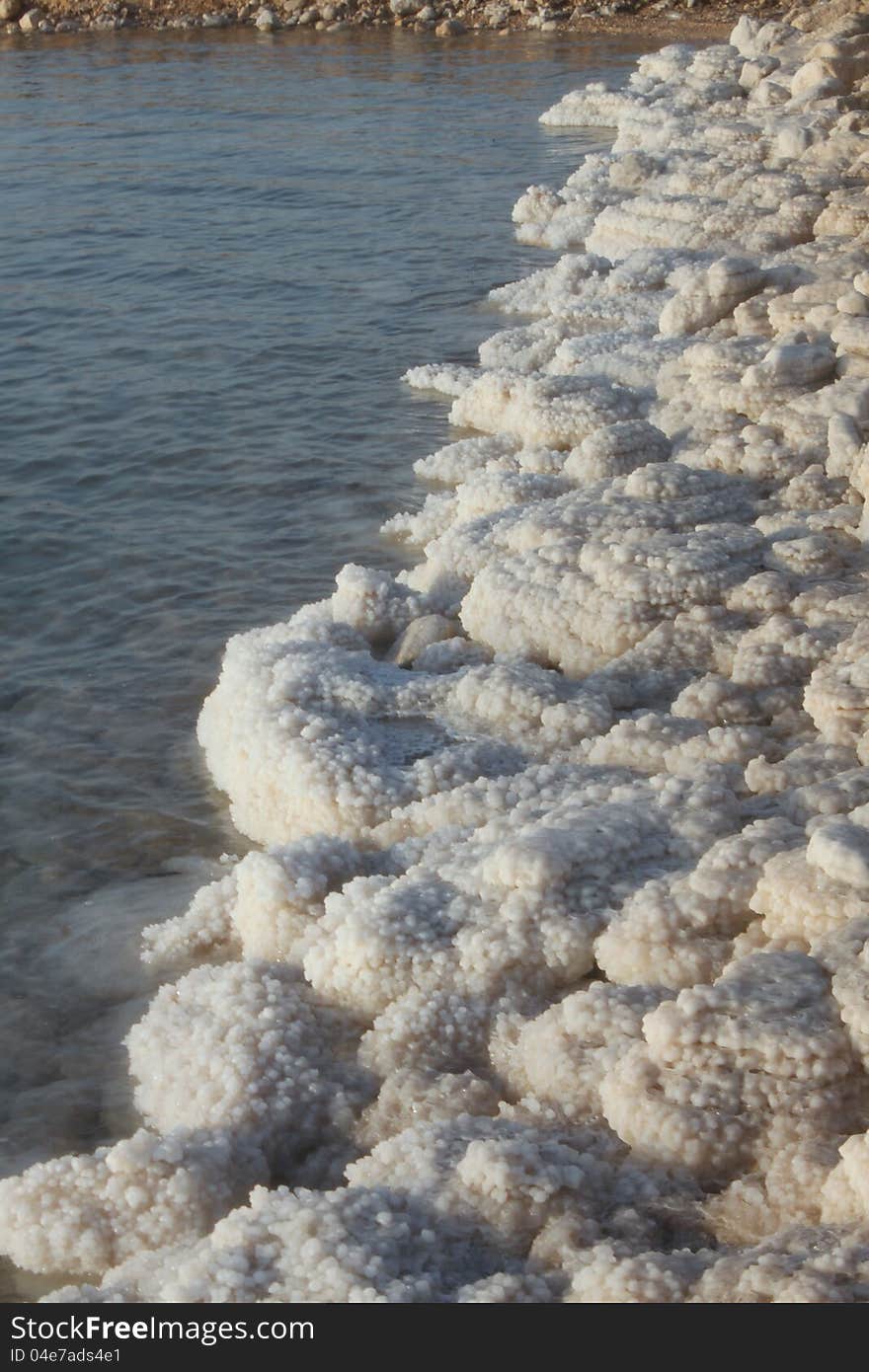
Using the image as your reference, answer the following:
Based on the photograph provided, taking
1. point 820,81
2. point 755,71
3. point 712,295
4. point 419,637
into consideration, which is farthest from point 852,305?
point 755,71

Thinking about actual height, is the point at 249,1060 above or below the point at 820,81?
below

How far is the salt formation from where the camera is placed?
3.53 meters

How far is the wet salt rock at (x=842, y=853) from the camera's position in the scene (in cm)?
403

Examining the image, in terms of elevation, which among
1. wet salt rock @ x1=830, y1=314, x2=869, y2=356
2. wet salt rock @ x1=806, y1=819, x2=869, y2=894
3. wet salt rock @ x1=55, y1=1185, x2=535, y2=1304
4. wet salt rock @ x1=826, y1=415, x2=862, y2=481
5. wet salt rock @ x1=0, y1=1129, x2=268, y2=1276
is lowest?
wet salt rock @ x1=0, y1=1129, x2=268, y2=1276

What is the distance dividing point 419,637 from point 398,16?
22310 mm

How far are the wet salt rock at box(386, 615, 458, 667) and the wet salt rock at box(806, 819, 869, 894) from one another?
2.57m

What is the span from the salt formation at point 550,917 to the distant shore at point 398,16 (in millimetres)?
18471

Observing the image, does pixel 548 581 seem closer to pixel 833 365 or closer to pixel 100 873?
pixel 100 873

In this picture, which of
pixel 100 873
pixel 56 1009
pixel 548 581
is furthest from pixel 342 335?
pixel 56 1009

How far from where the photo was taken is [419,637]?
651 centimetres

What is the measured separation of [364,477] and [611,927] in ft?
17.3

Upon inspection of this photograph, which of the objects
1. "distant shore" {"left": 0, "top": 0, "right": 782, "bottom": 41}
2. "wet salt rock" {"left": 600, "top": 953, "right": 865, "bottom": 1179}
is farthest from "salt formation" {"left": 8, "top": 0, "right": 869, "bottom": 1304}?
"distant shore" {"left": 0, "top": 0, "right": 782, "bottom": 41}

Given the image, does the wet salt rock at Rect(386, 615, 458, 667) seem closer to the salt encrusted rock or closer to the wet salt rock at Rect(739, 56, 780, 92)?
the salt encrusted rock

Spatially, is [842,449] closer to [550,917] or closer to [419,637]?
A: [419,637]
